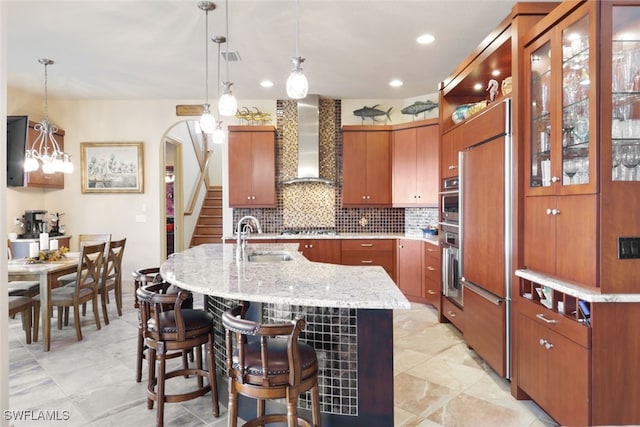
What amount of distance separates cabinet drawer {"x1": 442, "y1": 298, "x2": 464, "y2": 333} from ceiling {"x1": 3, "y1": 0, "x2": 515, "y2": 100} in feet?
8.97

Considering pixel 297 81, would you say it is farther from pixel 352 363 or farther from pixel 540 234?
pixel 540 234

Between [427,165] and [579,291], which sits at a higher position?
[427,165]

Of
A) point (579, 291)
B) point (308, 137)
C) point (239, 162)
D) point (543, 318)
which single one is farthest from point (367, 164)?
point (579, 291)

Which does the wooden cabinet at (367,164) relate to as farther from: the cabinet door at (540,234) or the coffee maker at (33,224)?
the coffee maker at (33,224)

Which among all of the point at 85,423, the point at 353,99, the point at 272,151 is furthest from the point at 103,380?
the point at 353,99

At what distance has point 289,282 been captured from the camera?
1.95 meters

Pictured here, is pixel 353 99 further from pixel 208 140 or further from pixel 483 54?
pixel 208 140

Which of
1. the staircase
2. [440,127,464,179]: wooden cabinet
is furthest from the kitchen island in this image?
the staircase

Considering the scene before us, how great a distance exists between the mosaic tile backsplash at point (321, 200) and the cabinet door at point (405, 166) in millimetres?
450

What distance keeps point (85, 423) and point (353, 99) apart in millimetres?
5072

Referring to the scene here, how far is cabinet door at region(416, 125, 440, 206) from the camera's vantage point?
16.1ft

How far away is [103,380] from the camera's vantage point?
2695mm

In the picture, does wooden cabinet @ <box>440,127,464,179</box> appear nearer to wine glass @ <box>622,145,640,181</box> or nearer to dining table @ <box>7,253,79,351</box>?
wine glass @ <box>622,145,640,181</box>

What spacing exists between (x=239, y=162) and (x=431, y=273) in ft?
10.5
